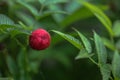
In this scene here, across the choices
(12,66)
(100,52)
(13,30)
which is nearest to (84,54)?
(100,52)

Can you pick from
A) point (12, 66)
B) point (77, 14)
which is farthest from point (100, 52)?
point (77, 14)

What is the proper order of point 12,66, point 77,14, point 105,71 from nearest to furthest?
point 105,71
point 12,66
point 77,14

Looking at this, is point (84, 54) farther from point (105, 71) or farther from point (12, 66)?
point (12, 66)

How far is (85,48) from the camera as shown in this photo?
99 centimetres

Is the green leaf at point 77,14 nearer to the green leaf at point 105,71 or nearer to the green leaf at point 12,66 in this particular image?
the green leaf at point 12,66

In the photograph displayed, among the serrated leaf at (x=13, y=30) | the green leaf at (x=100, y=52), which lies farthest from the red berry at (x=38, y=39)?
the green leaf at (x=100, y=52)

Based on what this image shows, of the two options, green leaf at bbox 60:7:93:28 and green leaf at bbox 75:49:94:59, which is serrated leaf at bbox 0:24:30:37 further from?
green leaf at bbox 60:7:93:28

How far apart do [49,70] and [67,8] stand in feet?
1.22

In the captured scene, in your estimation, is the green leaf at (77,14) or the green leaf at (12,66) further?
the green leaf at (77,14)

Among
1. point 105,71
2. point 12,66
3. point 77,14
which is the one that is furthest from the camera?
point 77,14

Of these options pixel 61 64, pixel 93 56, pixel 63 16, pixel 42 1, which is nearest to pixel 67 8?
pixel 63 16

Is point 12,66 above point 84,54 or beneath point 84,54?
beneath

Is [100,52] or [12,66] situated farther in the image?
[12,66]

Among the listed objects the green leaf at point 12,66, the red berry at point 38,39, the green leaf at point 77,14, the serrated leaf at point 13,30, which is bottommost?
the green leaf at point 12,66
